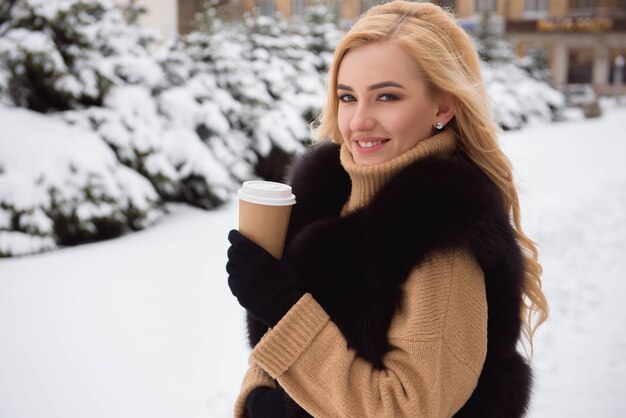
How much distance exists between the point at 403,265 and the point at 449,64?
22.1 inches

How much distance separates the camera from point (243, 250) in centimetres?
140

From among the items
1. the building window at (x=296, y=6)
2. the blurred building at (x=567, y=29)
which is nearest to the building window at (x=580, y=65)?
the blurred building at (x=567, y=29)

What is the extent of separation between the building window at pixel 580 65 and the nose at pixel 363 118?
3753 cm

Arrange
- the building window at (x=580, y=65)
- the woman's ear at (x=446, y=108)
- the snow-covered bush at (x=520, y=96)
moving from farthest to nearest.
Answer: the building window at (x=580, y=65)
the snow-covered bush at (x=520, y=96)
the woman's ear at (x=446, y=108)

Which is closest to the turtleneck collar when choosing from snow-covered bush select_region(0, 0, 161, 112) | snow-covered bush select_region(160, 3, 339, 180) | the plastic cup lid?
the plastic cup lid

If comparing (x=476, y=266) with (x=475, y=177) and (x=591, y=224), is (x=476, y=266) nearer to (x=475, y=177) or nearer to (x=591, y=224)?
(x=475, y=177)

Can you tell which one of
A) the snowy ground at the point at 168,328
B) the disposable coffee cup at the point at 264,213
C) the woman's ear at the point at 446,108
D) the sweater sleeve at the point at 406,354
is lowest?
the snowy ground at the point at 168,328

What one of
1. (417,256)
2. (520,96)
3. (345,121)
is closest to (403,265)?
(417,256)

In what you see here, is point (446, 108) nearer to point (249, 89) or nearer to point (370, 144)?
point (370, 144)

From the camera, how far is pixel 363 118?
150cm

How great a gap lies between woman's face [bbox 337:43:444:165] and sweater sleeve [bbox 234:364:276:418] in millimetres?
690

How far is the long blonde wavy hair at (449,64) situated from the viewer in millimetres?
1471

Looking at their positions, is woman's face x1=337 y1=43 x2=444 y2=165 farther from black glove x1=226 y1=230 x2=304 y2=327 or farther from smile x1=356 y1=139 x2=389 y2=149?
black glove x1=226 y1=230 x2=304 y2=327

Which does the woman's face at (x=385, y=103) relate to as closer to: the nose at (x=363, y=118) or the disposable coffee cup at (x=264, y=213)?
the nose at (x=363, y=118)
